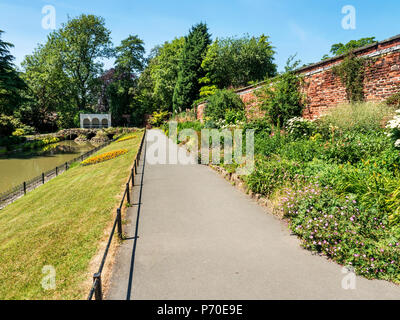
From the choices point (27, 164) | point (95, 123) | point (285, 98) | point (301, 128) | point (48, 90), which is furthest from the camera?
point (95, 123)

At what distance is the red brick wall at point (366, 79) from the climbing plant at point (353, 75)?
0.17 meters

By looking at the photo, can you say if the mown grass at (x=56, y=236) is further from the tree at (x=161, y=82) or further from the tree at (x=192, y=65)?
the tree at (x=161, y=82)

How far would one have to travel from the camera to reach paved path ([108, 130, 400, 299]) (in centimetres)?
355

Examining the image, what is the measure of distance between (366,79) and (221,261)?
8654 millimetres

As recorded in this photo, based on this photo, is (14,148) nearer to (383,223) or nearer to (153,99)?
(153,99)

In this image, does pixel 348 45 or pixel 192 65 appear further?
pixel 348 45

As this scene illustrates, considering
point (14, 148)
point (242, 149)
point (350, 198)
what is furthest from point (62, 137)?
point (350, 198)

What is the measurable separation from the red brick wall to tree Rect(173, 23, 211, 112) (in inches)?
1016

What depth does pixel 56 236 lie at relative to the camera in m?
6.52

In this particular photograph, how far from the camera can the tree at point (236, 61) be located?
35156 millimetres

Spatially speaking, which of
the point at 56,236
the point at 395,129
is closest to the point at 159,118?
the point at 56,236

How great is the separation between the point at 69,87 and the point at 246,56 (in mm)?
35539

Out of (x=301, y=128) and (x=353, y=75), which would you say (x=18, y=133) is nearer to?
(x=301, y=128)

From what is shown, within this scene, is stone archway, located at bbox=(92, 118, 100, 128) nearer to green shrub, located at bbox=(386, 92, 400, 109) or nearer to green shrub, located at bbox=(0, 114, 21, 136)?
green shrub, located at bbox=(0, 114, 21, 136)
